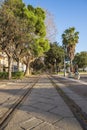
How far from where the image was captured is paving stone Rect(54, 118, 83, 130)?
864 centimetres

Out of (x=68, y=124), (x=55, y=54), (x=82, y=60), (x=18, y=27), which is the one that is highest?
(x=82, y=60)

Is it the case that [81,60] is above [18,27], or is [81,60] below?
above

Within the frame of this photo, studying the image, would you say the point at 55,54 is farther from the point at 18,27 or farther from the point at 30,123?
the point at 30,123

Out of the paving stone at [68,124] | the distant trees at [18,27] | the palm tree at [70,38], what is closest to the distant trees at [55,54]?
the palm tree at [70,38]

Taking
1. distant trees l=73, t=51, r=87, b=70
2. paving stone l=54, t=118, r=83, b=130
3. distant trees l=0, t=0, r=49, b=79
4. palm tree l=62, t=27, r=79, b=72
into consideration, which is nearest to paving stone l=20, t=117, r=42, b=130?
paving stone l=54, t=118, r=83, b=130

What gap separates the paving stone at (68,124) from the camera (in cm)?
864

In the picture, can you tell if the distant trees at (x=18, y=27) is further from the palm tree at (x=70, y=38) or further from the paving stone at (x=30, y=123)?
the paving stone at (x=30, y=123)

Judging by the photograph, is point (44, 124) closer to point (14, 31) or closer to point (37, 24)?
point (14, 31)

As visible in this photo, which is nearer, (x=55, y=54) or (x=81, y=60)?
(x=55, y=54)

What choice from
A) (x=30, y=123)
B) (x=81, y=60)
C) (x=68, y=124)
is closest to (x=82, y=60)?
(x=81, y=60)

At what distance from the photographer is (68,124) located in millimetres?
9195

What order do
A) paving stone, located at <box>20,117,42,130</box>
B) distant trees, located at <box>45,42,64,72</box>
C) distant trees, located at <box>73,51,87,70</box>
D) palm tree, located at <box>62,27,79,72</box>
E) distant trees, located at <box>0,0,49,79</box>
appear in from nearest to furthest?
1. paving stone, located at <box>20,117,42,130</box>
2. distant trees, located at <box>0,0,49,79</box>
3. palm tree, located at <box>62,27,79,72</box>
4. distant trees, located at <box>45,42,64,72</box>
5. distant trees, located at <box>73,51,87,70</box>

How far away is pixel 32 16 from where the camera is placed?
59469mm

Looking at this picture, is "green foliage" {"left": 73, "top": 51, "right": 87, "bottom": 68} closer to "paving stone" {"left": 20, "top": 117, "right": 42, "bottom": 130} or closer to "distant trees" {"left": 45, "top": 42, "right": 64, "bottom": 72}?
"distant trees" {"left": 45, "top": 42, "right": 64, "bottom": 72}
